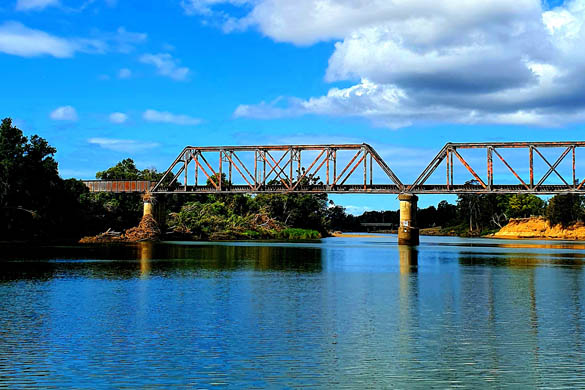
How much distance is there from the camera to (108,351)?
20656 mm

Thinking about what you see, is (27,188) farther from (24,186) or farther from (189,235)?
(189,235)

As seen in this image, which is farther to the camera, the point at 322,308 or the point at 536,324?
the point at 322,308

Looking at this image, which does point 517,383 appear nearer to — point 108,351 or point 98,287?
point 108,351

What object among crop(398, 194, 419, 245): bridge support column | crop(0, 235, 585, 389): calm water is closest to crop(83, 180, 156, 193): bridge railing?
crop(398, 194, 419, 245): bridge support column

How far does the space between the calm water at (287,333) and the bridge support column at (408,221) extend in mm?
78219

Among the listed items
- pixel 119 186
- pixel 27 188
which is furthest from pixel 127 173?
pixel 27 188

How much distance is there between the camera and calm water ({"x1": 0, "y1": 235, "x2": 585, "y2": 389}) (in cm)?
1808

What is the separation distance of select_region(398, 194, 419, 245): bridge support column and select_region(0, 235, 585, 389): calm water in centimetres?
7822

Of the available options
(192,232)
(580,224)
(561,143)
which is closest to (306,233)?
(192,232)

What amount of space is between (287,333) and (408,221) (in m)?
102

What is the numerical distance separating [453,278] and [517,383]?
3225 cm

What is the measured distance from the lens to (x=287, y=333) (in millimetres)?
24359

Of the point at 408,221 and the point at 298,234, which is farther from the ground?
the point at 408,221

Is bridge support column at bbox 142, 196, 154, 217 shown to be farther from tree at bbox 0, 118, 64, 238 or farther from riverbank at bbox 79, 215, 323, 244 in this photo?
tree at bbox 0, 118, 64, 238
